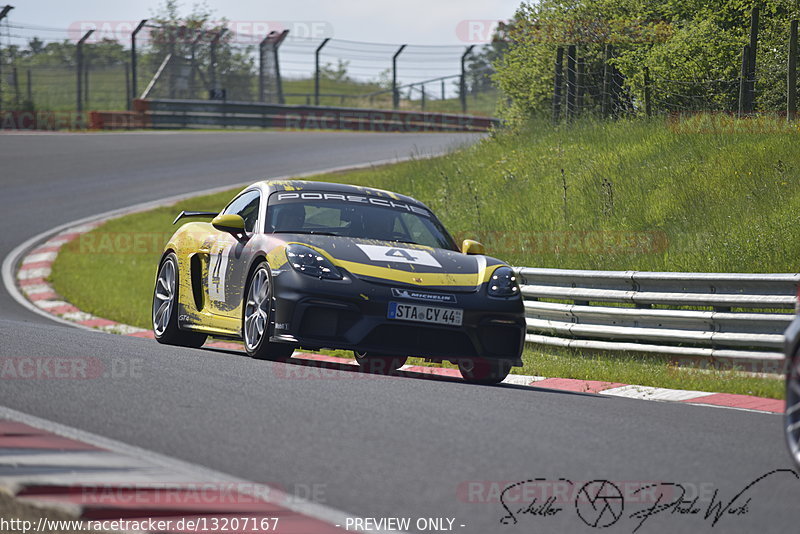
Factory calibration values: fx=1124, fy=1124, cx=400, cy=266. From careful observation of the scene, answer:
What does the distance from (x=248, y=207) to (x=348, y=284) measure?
6.92 ft

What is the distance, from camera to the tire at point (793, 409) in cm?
430

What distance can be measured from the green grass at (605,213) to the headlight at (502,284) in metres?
1.31

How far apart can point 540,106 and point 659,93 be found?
3138 millimetres

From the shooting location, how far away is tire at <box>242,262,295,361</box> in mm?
7629

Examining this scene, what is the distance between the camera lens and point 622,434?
527 cm

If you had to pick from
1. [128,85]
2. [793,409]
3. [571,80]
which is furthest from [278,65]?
[793,409]

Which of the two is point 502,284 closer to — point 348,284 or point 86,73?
point 348,284

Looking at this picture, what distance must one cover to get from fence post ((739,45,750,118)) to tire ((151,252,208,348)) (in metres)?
8.54

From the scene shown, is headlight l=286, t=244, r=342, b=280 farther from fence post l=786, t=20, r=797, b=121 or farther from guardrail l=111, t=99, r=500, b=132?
guardrail l=111, t=99, r=500, b=132

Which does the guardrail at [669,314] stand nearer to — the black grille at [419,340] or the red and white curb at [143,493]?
the black grille at [419,340]

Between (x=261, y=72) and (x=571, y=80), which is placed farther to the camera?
(x=261, y=72)

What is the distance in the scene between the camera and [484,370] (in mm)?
8203

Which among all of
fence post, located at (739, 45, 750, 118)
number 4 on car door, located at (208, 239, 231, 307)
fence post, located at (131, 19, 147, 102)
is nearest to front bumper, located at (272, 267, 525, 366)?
number 4 on car door, located at (208, 239, 231, 307)

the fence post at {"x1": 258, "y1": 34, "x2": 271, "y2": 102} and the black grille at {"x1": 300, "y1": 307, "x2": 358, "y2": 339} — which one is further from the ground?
the fence post at {"x1": 258, "y1": 34, "x2": 271, "y2": 102}
